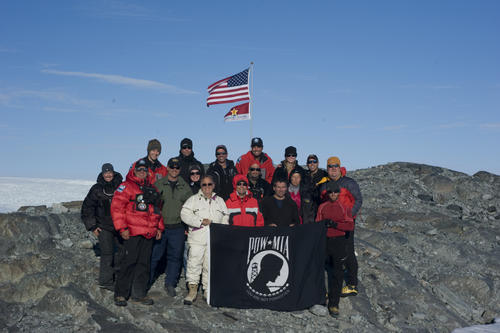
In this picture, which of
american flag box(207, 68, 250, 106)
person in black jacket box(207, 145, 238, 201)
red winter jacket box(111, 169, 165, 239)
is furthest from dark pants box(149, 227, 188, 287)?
american flag box(207, 68, 250, 106)

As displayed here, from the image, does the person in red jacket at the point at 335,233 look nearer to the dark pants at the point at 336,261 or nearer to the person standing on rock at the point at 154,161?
the dark pants at the point at 336,261

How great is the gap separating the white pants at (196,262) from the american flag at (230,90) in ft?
22.3

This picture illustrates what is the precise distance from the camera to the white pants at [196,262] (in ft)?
27.0

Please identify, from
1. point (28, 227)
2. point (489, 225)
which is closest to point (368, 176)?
point (489, 225)

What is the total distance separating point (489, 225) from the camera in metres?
15.7

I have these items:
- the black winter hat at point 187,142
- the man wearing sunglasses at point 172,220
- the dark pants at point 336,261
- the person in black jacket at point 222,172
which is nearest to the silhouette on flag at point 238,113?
the person in black jacket at point 222,172

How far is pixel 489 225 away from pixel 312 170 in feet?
31.0

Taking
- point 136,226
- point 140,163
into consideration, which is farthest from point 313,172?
point 136,226

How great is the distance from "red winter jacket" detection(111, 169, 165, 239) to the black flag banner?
1.13 metres

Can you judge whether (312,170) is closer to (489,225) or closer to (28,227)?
(28,227)

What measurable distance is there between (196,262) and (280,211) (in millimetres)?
1840

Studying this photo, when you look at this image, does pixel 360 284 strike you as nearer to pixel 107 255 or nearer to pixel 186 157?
pixel 186 157

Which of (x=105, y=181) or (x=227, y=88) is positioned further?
(x=227, y=88)

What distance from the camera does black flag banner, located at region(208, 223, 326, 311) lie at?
8.38m
